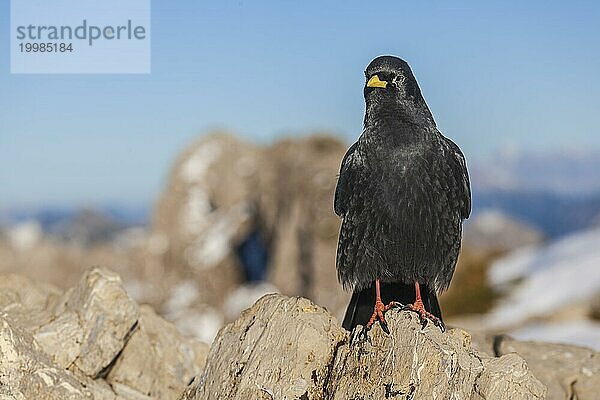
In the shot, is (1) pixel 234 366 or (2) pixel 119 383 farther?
(2) pixel 119 383

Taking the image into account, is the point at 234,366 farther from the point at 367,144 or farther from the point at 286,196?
the point at 286,196

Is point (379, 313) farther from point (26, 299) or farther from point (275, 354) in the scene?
point (26, 299)

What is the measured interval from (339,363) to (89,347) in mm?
2906

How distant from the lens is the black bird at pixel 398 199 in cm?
795

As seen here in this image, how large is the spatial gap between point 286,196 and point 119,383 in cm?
4384

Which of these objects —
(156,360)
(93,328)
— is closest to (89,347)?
(93,328)

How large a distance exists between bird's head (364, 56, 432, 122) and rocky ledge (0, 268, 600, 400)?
Answer: 91.4 inches

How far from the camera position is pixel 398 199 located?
7941mm

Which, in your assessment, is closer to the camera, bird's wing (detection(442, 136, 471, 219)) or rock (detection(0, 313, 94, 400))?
rock (detection(0, 313, 94, 400))

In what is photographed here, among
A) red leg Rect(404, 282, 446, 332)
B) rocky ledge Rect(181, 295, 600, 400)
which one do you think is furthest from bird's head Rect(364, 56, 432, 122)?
rocky ledge Rect(181, 295, 600, 400)

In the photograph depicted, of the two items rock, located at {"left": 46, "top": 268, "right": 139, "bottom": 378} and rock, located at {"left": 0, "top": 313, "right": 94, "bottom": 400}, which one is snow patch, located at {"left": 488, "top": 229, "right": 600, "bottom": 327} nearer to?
rock, located at {"left": 46, "top": 268, "right": 139, "bottom": 378}

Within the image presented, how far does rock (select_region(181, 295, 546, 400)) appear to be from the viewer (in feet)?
21.1

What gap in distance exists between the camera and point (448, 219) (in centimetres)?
830

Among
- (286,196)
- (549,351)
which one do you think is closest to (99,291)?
(549,351)
